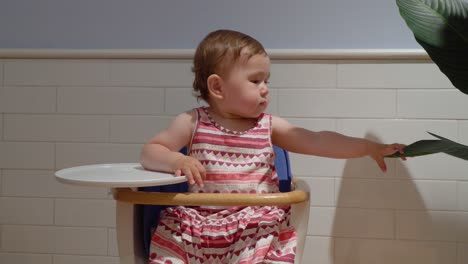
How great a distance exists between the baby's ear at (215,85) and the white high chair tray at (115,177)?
0.79 ft

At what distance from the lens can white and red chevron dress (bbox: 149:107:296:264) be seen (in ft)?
3.46

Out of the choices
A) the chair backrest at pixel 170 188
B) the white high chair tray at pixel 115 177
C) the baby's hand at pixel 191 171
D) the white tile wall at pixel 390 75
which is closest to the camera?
the white high chair tray at pixel 115 177

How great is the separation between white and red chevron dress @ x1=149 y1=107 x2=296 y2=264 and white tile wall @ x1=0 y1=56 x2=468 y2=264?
368 mm

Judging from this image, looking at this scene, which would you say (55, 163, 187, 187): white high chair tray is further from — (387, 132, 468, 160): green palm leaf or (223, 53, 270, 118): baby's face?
(387, 132, 468, 160): green palm leaf

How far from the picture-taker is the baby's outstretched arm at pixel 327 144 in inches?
45.3

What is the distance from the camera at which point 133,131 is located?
1559 millimetres

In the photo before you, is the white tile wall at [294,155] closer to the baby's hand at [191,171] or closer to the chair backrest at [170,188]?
the chair backrest at [170,188]

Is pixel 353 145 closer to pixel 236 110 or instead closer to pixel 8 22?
pixel 236 110

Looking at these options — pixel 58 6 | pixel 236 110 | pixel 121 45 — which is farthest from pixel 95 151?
pixel 236 110

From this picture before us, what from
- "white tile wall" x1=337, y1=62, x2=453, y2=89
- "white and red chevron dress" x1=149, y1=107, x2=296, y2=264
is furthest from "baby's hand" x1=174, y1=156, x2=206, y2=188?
"white tile wall" x1=337, y1=62, x2=453, y2=89

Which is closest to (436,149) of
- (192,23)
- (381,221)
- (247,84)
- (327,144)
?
(327,144)

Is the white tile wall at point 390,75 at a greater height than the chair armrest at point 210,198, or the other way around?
the white tile wall at point 390,75

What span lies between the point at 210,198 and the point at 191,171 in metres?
0.09

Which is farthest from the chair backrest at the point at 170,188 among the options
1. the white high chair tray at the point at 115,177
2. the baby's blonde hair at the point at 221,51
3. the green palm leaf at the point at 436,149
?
the green palm leaf at the point at 436,149
